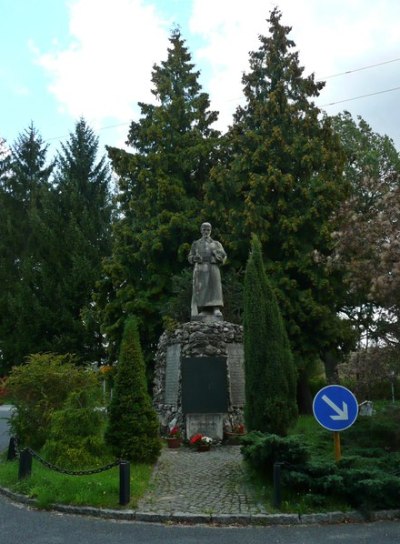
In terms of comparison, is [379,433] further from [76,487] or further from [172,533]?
[76,487]

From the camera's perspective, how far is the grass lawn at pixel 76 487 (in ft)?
27.1

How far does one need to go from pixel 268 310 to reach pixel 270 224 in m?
9.48

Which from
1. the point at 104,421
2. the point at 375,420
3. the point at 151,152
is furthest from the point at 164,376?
the point at 151,152

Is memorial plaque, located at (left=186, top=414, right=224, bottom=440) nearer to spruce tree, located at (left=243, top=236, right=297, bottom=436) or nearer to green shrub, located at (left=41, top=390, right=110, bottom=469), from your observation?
spruce tree, located at (left=243, top=236, right=297, bottom=436)

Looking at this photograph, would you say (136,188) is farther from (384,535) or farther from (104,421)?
(384,535)

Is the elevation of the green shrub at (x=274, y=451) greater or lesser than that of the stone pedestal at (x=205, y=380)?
lesser

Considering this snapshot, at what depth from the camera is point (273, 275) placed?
20.5m

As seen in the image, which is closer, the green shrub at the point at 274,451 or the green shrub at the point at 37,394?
the green shrub at the point at 274,451

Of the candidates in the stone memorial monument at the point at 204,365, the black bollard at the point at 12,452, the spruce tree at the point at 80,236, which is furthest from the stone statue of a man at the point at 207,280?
the spruce tree at the point at 80,236

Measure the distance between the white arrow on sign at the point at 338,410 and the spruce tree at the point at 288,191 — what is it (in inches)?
456

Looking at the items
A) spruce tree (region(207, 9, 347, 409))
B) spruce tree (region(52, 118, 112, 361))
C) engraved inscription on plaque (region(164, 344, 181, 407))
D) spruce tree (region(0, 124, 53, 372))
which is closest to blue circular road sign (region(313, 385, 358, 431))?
engraved inscription on plaque (region(164, 344, 181, 407))

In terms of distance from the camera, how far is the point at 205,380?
14.4m

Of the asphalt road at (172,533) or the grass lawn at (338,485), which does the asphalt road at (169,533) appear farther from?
the grass lawn at (338,485)

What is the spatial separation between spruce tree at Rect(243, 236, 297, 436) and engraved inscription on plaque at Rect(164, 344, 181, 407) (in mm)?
3613
